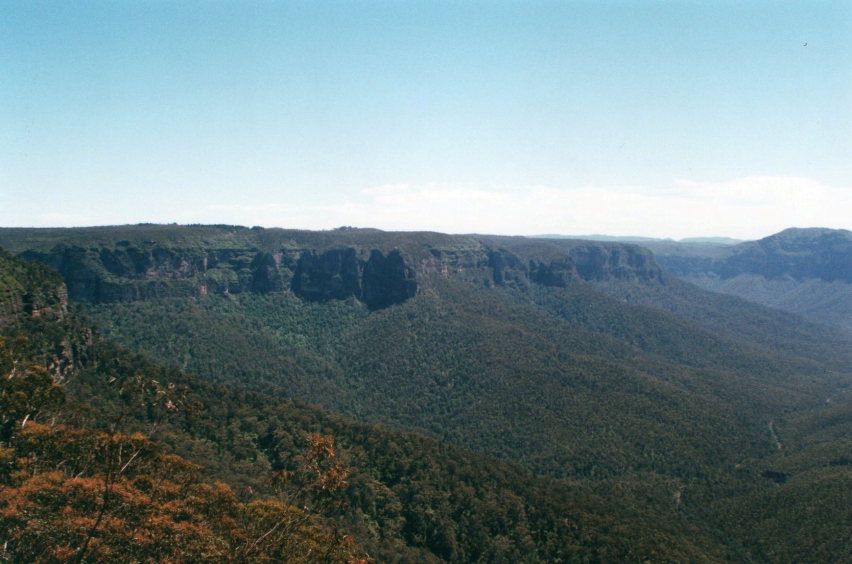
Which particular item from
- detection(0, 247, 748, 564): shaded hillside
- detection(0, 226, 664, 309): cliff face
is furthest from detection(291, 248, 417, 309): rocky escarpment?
detection(0, 247, 748, 564): shaded hillside

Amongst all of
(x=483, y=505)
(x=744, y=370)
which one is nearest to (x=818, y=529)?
(x=483, y=505)

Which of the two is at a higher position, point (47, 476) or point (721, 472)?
point (47, 476)

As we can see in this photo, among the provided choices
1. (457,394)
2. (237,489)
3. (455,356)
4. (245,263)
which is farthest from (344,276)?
(237,489)

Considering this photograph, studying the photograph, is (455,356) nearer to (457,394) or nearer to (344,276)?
(457,394)

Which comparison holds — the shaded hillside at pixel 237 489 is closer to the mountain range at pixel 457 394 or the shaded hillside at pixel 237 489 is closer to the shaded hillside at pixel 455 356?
the mountain range at pixel 457 394

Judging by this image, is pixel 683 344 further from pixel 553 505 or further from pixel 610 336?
pixel 553 505

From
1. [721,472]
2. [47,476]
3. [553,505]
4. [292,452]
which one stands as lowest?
[721,472]

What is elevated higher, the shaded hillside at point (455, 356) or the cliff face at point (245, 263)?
the cliff face at point (245, 263)

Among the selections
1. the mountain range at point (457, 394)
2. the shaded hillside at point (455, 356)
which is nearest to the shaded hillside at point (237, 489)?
the mountain range at point (457, 394)
